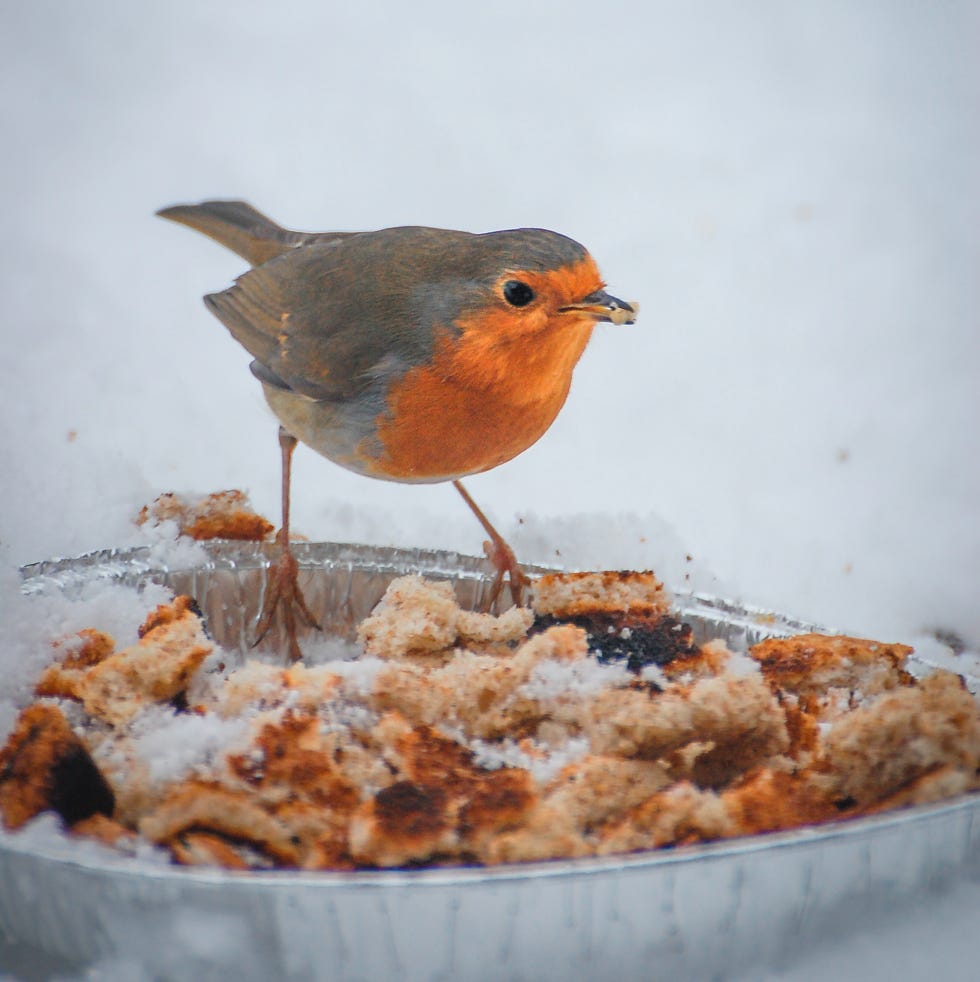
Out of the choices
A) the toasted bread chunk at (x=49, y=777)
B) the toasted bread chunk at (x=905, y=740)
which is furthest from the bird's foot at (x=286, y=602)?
the toasted bread chunk at (x=905, y=740)

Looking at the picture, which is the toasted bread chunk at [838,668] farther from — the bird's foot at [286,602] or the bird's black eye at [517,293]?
the bird's foot at [286,602]

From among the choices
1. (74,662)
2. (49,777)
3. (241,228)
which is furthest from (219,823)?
(241,228)

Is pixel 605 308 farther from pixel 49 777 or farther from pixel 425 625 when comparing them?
pixel 49 777

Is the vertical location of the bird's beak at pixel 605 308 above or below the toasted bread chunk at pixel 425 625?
above

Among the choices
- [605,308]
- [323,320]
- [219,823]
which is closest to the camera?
[219,823]

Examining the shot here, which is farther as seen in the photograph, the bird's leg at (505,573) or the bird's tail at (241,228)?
the bird's tail at (241,228)

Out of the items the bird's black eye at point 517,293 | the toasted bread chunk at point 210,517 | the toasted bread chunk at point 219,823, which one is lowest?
the toasted bread chunk at point 219,823
